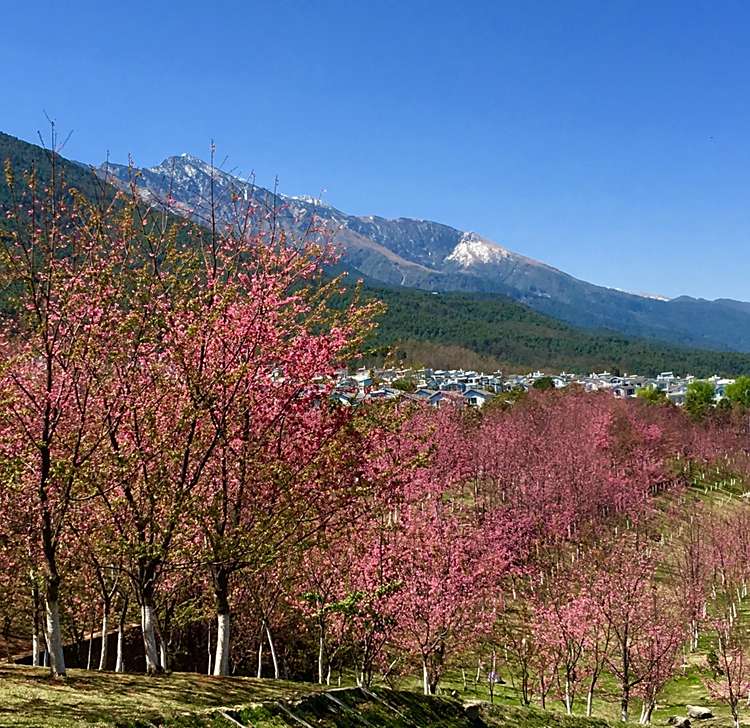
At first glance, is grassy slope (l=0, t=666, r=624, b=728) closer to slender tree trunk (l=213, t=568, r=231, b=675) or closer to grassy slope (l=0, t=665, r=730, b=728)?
grassy slope (l=0, t=665, r=730, b=728)

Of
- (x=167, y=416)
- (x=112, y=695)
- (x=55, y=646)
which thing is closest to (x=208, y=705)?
(x=112, y=695)

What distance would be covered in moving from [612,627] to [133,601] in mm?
16978

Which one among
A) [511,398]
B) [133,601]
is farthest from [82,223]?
[511,398]

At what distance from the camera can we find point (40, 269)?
10523 mm

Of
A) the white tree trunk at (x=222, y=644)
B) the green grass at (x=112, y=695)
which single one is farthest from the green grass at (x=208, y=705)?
Answer: the white tree trunk at (x=222, y=644)

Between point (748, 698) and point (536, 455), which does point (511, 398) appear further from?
point (748, 698)

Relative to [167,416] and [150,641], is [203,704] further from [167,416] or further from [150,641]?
[167,416]

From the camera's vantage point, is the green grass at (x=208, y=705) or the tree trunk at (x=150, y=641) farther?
the tree trunk at (x=150, y=641)

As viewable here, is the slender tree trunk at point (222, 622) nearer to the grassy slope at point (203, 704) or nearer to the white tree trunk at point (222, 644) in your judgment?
the white tree trunk at point (222, 644)

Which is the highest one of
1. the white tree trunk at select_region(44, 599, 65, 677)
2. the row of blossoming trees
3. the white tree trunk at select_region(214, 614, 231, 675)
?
the row of blossoming trees

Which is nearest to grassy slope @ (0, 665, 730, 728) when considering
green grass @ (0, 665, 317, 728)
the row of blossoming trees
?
green grass @ (0, 665, 317, 728)

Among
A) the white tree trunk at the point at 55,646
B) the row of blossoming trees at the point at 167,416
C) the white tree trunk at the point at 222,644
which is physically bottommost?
the white tree trunk at the point at 222,644

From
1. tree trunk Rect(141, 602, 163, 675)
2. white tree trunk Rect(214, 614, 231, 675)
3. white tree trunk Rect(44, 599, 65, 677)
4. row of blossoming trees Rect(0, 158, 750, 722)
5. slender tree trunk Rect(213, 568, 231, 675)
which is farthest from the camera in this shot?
white tree trunk Rect(214, 614, 231, 675)

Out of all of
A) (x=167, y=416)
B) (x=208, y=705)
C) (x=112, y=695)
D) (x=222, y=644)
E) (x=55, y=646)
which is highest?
(x=167, y=416)
